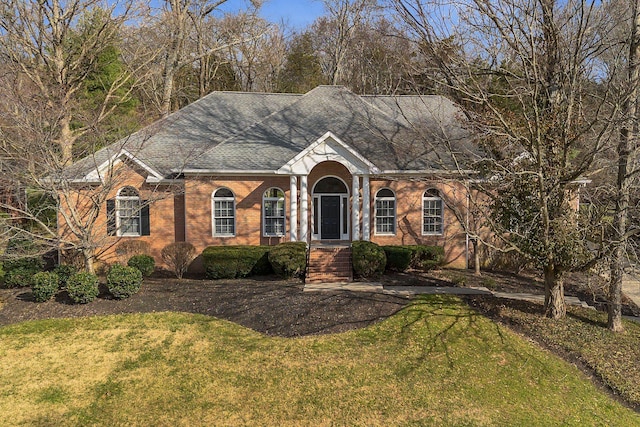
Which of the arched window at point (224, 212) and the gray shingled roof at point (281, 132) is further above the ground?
the gray shingled roof at point (281, 132)

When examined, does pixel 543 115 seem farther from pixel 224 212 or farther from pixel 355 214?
pixel 224 212

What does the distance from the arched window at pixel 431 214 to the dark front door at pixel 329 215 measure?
3737mm

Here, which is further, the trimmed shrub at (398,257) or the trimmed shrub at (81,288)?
the trimmed shrub at (398,257)

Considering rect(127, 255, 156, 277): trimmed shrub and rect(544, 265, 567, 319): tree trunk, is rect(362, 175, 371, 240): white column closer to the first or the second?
rect(544, 265, 567, 319): tree trunk

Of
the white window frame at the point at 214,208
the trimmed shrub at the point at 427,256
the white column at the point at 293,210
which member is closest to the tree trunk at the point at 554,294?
the trimmed shrub at the point at 427,256

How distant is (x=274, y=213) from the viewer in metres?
17.7

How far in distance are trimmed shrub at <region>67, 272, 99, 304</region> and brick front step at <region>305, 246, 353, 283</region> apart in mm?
6654

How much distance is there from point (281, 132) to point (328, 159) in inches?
153

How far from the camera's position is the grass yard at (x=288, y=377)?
7.50 meters

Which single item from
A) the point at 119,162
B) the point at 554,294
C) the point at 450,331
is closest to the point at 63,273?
the point at 119,162

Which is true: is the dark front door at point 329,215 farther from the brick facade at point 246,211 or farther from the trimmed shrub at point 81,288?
the trimmed shrub at point 81,288

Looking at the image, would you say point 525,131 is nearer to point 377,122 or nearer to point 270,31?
point 377,122

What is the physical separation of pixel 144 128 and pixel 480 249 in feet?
46.4

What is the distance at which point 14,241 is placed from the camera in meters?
13.7
